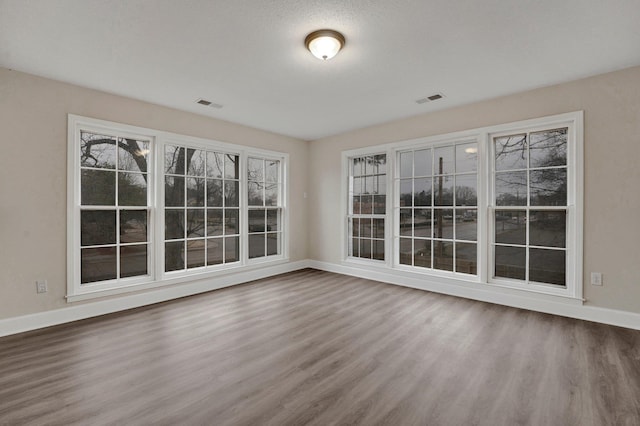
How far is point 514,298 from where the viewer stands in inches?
156

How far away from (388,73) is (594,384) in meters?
3.30

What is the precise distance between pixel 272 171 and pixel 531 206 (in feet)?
14.2

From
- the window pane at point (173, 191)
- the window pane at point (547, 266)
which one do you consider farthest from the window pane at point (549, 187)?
the window pane at point (173, 191)

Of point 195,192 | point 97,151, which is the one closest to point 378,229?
point 195,192

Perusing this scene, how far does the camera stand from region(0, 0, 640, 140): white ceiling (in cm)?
228

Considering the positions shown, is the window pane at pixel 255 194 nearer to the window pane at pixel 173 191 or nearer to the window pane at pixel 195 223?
the window pane at pixel 195 223

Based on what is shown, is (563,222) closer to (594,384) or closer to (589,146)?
(589,146)

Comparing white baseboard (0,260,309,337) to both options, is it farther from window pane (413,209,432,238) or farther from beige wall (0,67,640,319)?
window pane (413,209,432,238)

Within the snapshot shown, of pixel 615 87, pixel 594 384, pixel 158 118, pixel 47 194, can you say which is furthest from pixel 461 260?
pixel 47 194

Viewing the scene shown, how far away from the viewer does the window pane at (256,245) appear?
5578 millimetres

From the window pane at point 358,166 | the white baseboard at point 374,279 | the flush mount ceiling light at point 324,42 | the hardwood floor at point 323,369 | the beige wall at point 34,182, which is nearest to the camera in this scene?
the hardwood floor at point 323,369

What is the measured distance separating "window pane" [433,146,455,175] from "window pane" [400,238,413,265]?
1246 mm

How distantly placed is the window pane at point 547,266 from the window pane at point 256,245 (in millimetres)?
4289

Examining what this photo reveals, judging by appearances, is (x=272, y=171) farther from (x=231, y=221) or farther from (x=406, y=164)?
(x=406, y=164)
